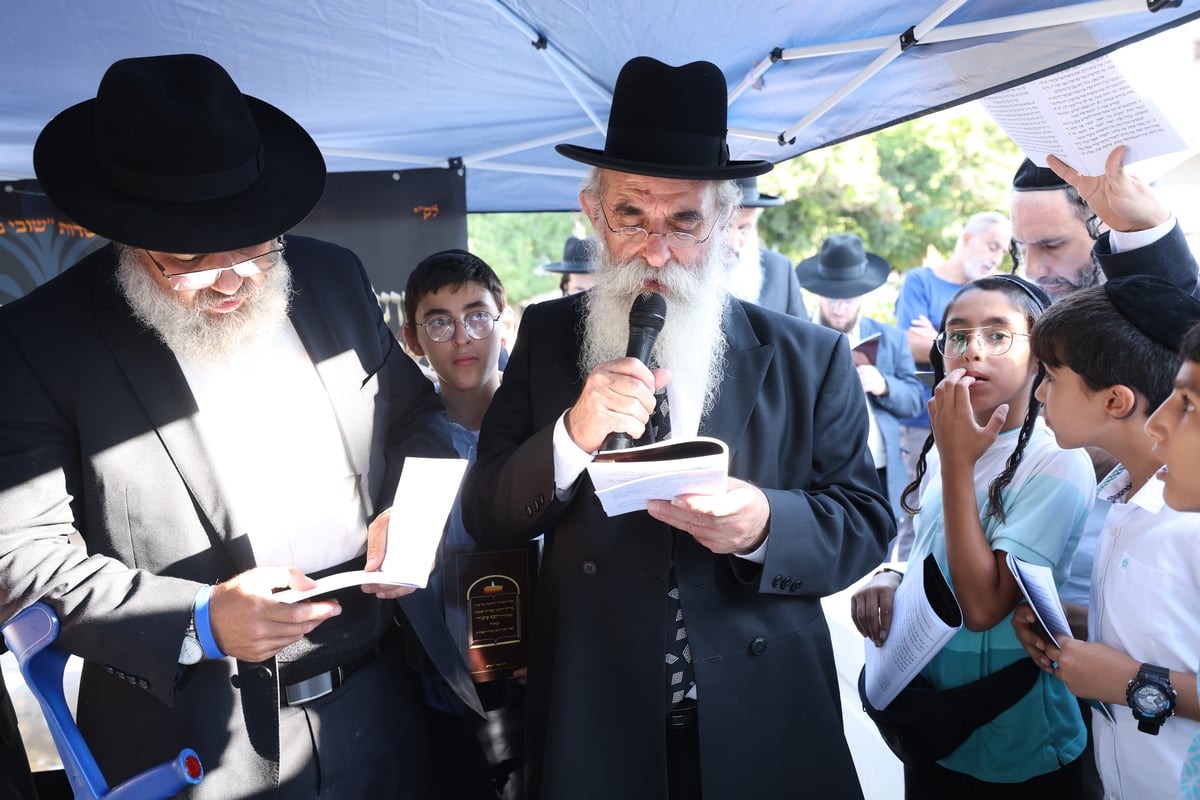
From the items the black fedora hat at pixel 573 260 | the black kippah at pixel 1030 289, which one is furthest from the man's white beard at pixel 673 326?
the black fedora hat at pixel 573 260

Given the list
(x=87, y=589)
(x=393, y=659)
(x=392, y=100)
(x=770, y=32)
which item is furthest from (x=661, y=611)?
(x=392, y=100)

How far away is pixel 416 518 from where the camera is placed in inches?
72.7

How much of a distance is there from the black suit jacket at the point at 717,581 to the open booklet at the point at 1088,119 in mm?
927

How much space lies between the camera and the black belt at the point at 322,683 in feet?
7.05

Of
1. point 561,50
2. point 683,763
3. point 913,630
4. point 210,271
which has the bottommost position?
point 683,763

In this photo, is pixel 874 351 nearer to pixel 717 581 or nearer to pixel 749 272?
pixel 749 272

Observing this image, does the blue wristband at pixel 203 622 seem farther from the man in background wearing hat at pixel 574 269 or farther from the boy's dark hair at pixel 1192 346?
the man in background wearing hat at pixel 574 269

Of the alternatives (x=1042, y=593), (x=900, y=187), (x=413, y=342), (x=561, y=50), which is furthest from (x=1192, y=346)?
(x=900, y=187)

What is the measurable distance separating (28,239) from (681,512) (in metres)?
5.09

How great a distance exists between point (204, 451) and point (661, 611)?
1.18 m

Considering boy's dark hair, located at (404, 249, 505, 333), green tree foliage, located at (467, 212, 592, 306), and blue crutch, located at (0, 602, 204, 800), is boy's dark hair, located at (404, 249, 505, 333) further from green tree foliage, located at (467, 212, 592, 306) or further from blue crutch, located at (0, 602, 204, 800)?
green tree foliage, located at (467, 212, 592, 306)

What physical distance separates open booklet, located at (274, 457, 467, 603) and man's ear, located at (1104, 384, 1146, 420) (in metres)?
1.61

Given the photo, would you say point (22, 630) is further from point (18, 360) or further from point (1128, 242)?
point (1128, 242)

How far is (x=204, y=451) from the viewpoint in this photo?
6.73 feet
